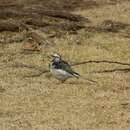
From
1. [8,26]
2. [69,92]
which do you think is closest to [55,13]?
[8,26]

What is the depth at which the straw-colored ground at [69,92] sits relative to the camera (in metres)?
9.20

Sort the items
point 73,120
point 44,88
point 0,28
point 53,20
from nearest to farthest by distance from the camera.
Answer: point 73,120, point 44,88, point 0,28, point 53,20

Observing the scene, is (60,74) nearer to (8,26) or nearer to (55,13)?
(8,26)

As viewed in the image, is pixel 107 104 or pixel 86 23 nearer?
pixel 107 104

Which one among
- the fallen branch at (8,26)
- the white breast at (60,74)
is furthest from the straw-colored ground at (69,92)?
the fallen branch at (8,26)

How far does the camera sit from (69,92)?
10711 millimetres

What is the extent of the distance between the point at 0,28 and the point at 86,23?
2344 mm

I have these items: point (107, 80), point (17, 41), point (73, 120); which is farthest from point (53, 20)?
point (73, 120)

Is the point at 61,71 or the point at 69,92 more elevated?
the point at 61,71

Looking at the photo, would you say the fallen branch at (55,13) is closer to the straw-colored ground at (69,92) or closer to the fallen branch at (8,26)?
the fallen branch at (8,26)

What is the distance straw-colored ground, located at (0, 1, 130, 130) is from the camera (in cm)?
920

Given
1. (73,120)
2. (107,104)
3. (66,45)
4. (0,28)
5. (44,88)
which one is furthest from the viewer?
Answer: (0,28)

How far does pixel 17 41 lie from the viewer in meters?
14.7

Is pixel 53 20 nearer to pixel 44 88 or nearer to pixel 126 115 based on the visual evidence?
pixel 44 88
